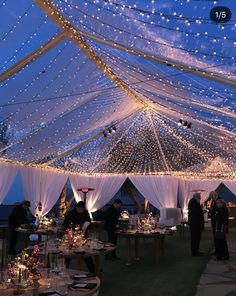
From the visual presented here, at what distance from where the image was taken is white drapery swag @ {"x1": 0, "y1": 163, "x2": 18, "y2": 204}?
11.2 m

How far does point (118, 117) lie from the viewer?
1142 cm

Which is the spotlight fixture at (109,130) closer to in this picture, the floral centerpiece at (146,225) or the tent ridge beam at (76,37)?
the floral centerpiece at (146,225)

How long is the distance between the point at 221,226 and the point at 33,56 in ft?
17.6

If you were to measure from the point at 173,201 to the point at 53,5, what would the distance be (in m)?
13.1

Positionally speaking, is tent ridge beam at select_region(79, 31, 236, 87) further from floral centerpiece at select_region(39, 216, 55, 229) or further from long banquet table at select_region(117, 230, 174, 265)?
floral centerpiece at select_region(39, 216, 55, 229)

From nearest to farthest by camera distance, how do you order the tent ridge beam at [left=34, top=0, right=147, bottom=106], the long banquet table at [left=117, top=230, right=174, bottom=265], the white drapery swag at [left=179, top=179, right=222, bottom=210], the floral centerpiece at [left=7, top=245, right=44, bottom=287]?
the floral centerpiece at [left=7, top=245, right=44, bottom=287], the tent ridge beam at [left=34, top=0, right=147, bottom=106], the long banquet table at [left=117, top=230, right=174, bottom=265], the white drapery swag at [left=179, top=179, right=222, bottom=210]

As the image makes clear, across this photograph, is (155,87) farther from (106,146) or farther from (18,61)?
(106,146)

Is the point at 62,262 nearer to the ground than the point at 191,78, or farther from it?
nearer to the ground

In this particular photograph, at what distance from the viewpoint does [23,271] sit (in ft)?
11.9

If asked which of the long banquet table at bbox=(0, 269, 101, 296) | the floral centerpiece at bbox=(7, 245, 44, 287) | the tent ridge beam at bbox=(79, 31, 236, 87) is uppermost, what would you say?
the tent ridge beam at bbox=(79, 31, 236, 87)

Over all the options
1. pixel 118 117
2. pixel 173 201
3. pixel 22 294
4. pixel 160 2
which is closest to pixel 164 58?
pixel 160 2

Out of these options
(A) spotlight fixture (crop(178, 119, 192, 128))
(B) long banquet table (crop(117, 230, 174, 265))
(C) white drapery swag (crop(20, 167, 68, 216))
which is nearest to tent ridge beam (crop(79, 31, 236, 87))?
(B) long banquet table (crop(117, 230, 174, 265))

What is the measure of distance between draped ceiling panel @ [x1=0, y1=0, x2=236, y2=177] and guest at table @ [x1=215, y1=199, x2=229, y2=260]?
5.42 feet

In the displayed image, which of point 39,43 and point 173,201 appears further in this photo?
point 173,201
